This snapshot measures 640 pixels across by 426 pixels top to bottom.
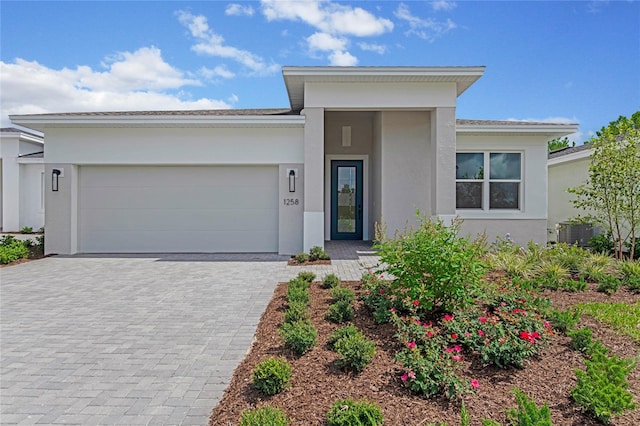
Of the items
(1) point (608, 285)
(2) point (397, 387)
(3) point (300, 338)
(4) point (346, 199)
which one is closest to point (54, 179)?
(4) point (346, 199)

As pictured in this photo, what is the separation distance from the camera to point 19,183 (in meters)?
17.0

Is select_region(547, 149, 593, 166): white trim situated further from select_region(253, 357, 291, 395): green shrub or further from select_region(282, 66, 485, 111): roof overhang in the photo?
select_region(253, 357, 291, 395): green shrub

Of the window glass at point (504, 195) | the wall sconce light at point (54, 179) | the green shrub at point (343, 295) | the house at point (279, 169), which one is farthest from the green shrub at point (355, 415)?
the wall sconce light at point (54, 179)

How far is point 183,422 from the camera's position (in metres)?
2.84

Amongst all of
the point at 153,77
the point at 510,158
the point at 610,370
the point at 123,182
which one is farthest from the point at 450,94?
the point at 153,77

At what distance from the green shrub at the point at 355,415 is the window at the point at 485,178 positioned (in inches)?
396

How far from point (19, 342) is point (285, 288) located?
3729 mm

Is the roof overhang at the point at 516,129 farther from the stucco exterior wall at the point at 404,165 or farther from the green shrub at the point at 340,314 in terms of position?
the green shrub at the point at 340,314

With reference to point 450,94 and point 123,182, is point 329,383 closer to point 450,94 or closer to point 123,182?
point 450,94

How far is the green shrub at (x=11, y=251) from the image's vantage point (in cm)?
925

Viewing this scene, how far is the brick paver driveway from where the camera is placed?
3.11m

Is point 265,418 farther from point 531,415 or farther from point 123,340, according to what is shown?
point 123,340

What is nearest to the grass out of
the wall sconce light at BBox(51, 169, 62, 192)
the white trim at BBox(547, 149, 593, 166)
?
the white trim at BBox(547, 149, 593, 166)

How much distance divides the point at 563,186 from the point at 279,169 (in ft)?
38.6
